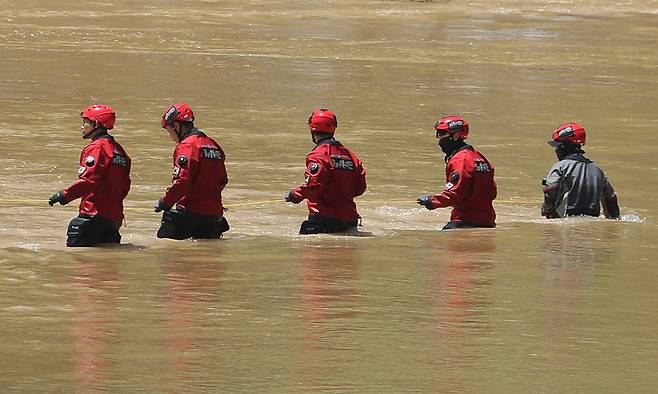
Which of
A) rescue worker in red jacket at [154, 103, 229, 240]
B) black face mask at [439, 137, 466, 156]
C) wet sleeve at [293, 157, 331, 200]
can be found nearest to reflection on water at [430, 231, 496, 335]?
black face mask at [439, 137, 466, 156]

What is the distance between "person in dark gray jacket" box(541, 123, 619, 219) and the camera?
16328 mm

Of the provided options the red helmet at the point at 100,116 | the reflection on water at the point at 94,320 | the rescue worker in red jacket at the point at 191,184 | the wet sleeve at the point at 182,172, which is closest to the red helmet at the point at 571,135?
the rescue worker in red jacket at the point at 191,184

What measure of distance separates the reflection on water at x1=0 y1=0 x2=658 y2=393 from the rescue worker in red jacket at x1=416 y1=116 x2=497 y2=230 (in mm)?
263

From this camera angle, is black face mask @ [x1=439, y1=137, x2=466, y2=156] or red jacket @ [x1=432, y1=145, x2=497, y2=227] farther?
black face mask @ [x1=439, y1=137, x2=466, y2=156]

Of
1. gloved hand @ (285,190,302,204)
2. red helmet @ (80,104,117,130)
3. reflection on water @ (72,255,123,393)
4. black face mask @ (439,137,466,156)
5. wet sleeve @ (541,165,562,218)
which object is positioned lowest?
reflection on water @ (72,255,123,393)

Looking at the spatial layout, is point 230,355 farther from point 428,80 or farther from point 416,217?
point 428,80

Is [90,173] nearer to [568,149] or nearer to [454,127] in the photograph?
[454,127]

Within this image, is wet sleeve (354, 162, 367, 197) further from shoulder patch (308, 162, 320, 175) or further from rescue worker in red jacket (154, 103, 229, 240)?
rescue worker in red jacket (154, 103, 229, 240)

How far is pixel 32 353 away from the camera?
9.48 metres

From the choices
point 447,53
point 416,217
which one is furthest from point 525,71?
point 416,217

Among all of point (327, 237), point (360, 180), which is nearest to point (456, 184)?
point (360, 180)

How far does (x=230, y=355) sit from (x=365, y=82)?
2173 centimetres

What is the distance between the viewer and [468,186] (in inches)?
611

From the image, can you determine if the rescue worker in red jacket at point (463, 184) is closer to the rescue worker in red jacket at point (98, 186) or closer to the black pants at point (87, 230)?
the rescue worker in red jacket at point (98, 186)
